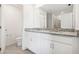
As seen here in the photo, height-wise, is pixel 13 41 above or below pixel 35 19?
below

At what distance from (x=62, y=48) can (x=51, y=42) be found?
27 cm

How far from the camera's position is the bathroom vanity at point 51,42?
1.54 m

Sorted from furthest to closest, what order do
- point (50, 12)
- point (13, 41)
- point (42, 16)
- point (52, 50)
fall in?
point (42, 16), point (50, 12), point (13, 41), point (52, 50)

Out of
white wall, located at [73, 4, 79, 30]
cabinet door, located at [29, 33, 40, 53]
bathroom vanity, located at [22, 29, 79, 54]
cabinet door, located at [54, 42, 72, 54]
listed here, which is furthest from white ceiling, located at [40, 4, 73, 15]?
cabinet door, located at [54, 42, 72, 54]

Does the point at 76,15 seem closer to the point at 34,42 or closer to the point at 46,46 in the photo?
the point at 46,46

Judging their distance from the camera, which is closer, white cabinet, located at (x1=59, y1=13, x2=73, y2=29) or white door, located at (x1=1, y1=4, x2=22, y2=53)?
white cabinet, located at (x1=59, y1=13, x2=73, y2=29)

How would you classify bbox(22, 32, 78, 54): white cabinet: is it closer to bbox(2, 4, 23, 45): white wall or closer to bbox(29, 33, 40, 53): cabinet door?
bbox(29, 33, 40, 53): cabinet door

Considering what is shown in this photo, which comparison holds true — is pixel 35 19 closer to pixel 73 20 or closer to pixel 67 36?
pixel 73 20

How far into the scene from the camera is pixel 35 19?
255 cm

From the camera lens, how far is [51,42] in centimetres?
187

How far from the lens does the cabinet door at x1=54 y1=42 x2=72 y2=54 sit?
1.57 metres

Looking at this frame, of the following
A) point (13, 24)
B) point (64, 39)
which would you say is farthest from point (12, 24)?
point (64, 39)

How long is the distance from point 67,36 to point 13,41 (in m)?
Result: 1.19
